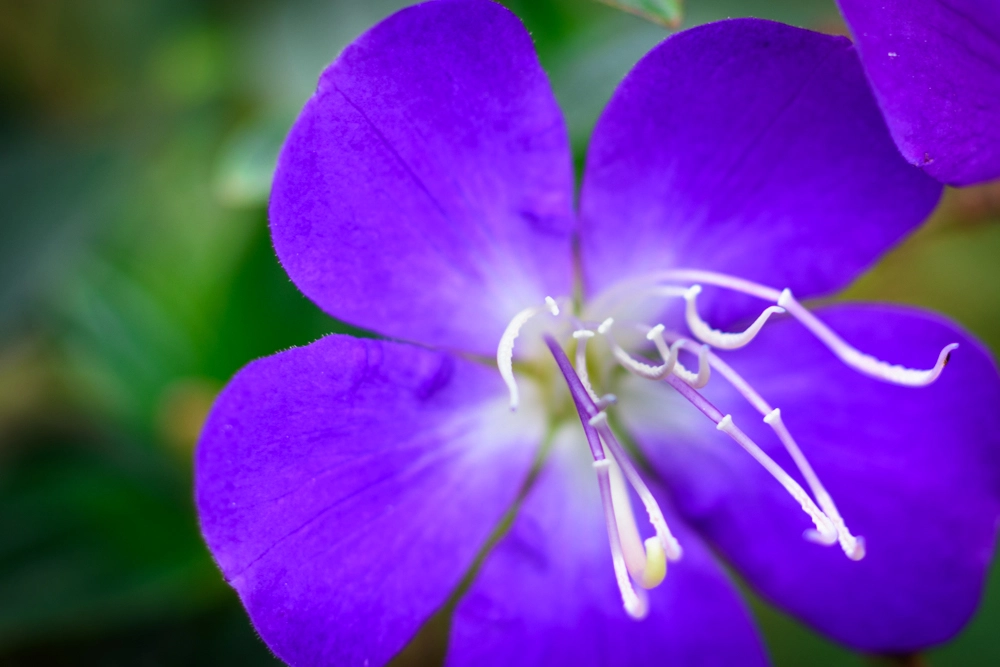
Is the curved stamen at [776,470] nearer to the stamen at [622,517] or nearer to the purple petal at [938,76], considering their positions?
the stamen at [622,517]

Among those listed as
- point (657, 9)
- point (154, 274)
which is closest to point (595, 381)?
point (657, 9)

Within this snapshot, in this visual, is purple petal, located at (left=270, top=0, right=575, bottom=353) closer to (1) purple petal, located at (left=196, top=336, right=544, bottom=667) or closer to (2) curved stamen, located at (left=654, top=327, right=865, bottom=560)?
(1) purple petal, located at (left=196, top=336, right=544, bottom=667)

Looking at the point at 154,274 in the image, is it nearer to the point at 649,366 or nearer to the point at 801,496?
the point at 649,366

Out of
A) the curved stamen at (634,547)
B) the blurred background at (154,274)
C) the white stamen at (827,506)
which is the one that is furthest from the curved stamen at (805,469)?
the blurred background at (154,274)

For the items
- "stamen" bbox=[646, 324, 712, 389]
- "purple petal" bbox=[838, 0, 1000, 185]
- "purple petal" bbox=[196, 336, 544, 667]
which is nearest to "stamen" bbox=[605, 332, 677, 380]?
"stamen" bbox=[646, 324, 712, 389]

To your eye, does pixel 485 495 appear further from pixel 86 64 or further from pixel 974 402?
pixel 86 64
